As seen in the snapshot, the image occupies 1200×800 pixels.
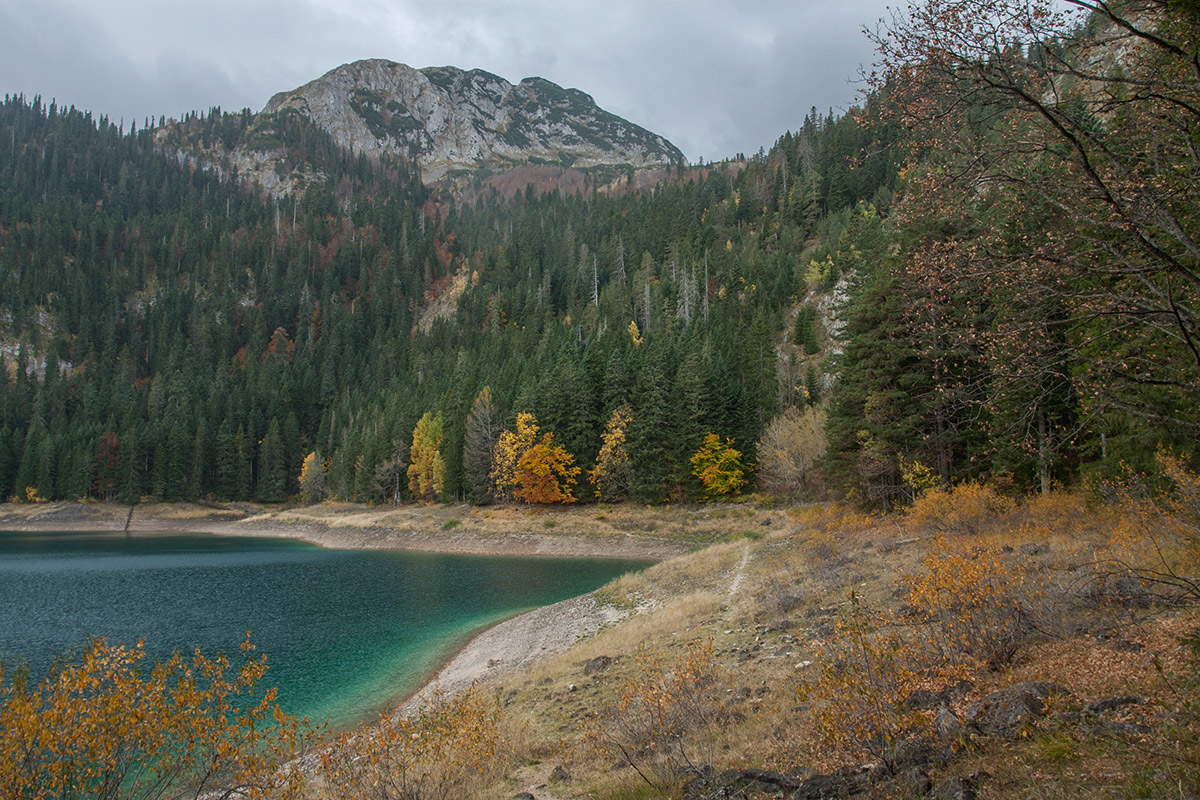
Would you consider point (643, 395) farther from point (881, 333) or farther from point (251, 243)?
point (251, 243)

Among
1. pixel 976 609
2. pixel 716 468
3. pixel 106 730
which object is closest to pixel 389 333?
pixel 716 468

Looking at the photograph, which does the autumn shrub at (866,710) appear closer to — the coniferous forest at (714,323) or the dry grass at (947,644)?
the dry grass at (947,644)

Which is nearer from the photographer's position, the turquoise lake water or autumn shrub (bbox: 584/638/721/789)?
autumn shrub (bbox: 584/638/721/789)

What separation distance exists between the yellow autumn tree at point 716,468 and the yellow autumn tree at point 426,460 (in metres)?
33.3

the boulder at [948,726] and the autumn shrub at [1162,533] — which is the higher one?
the autumn shrub at [1162,533]

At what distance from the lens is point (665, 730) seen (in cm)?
858

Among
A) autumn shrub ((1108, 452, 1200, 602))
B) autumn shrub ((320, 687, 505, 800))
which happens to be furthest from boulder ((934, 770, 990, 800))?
autumn shrub ((320, 687, 505, 800))

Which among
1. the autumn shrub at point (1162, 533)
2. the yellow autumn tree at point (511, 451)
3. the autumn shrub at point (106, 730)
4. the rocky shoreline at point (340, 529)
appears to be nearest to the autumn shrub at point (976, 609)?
the autumn shrub at point (1162, 533)

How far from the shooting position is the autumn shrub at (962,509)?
2050cm

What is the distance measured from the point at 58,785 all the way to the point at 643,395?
5832 cm

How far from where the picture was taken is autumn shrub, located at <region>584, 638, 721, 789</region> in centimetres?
786

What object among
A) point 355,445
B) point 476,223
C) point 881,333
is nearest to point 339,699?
point 881,333

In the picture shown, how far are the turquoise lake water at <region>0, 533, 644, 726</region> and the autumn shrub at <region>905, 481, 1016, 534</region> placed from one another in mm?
19040

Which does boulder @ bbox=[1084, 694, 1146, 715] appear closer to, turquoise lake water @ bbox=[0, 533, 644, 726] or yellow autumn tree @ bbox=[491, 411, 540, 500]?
turquoise lake water @ bbox=[0, 533, 644, 726]
